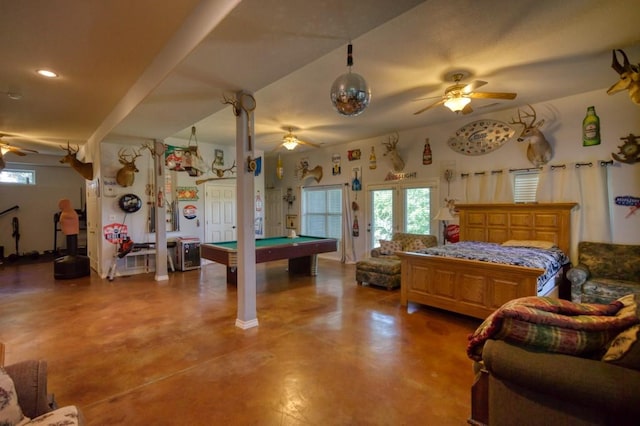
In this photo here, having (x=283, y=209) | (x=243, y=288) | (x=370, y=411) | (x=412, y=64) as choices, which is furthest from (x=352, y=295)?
(x=283, y=209)

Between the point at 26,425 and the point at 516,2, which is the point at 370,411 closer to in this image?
the point at 26,425

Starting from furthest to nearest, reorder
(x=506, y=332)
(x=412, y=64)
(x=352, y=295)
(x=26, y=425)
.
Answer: (x=352, y=295) → (x=412, y=64) → (x=506, y=332) → (x=26, y=425)

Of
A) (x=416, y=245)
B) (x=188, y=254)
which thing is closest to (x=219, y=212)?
(x=188, y=254)

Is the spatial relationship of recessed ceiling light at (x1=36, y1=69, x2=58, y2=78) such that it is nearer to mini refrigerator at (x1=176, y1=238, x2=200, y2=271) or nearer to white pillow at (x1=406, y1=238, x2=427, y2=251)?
mini refrigerator at (x1=176, y1=238, x2=200, y2=271)

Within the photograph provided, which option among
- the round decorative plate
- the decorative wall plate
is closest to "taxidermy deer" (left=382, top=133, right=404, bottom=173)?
the decorative wall plate

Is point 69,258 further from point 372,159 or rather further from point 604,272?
point 604,272

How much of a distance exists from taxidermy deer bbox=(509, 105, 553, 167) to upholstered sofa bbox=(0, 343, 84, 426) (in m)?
5.81

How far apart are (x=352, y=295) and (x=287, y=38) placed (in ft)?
12.5

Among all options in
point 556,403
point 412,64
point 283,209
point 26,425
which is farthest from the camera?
point 283,209

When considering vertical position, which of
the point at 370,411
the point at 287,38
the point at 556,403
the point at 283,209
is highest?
the point at 287,38

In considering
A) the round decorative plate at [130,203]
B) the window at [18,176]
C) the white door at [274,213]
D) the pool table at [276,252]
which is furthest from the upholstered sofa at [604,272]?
the window at [18,176]

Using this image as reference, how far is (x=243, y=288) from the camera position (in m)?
3.57

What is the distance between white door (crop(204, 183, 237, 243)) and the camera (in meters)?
7.48

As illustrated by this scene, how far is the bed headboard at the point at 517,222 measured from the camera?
463 cm
